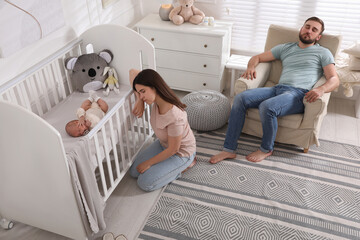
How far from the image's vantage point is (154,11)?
3412 millimetres

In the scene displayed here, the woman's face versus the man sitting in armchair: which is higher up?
the woman's face

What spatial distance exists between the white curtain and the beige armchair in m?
0.38

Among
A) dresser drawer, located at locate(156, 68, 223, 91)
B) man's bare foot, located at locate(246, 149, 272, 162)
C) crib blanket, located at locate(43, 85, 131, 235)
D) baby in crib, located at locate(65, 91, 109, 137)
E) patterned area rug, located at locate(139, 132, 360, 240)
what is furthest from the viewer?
dresser drawer, located at locate(156, 68, 223, 91)

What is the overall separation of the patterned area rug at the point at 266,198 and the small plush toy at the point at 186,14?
112 centimetres

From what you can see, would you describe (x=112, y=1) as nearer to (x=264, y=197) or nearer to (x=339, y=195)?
(x=264, y=197)

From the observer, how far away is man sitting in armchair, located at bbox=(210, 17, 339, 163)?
7.91 ft

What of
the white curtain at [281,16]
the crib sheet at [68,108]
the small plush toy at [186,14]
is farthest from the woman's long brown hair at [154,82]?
the white curtain at [281,16]

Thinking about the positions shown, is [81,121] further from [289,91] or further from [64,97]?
[289,91]

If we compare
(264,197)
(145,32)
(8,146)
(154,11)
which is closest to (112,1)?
(145,32)

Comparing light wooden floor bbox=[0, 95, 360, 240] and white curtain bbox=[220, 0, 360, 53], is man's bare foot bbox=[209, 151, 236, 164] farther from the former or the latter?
white curtain bbox=[220, 0, 360, 53]

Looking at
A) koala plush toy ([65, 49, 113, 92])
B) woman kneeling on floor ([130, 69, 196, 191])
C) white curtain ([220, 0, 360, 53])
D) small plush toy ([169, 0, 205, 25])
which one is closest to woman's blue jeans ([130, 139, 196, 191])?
woman kneeling on floor ([130, 69, 196, 191])

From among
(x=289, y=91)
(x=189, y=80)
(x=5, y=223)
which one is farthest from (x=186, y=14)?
(x=5, y=223)

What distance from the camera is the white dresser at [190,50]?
297cm

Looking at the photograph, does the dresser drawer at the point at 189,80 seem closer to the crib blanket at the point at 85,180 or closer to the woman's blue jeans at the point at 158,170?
the woman's blue jeans at the point at 158,170
